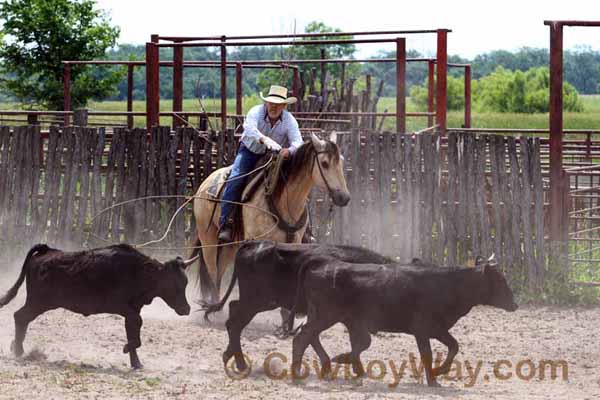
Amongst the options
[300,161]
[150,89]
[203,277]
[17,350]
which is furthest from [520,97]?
[17,350]

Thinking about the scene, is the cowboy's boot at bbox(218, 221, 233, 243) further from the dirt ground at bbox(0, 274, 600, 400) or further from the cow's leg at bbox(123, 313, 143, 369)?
the cow's leg at bbox(123, 313, 143, 369)

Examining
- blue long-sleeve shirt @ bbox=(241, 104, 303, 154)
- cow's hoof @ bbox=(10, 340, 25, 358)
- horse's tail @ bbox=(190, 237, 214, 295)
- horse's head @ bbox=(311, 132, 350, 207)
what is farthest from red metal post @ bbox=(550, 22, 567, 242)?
cow's hoof @ bbox=(10, 340, 25, 358)

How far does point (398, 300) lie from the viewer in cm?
696

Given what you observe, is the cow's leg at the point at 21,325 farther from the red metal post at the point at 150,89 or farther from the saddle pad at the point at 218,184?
the red metal post at the point at 150,89

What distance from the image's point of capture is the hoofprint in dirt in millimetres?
6645

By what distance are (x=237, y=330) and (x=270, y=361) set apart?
0.37 meters

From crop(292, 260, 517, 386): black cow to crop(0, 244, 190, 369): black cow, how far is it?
104 centimetres

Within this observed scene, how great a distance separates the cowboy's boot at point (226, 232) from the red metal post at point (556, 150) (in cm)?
314

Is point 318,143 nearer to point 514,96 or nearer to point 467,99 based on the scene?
point 467,99

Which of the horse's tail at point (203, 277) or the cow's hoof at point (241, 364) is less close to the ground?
the horse's tail at point (203, 277)

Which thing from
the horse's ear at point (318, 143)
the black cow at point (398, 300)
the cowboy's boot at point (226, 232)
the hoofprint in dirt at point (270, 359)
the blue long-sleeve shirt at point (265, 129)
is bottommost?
the hoofprint in dirt at point (270, 359)

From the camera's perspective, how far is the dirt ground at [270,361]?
663cm

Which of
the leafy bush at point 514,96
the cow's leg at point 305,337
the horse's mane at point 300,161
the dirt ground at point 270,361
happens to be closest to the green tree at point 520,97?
the leafy bush at point 514,96

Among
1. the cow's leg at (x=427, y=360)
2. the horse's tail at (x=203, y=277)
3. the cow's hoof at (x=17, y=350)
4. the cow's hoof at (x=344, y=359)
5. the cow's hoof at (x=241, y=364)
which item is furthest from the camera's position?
the horse's tail at (x=203, y=277)
